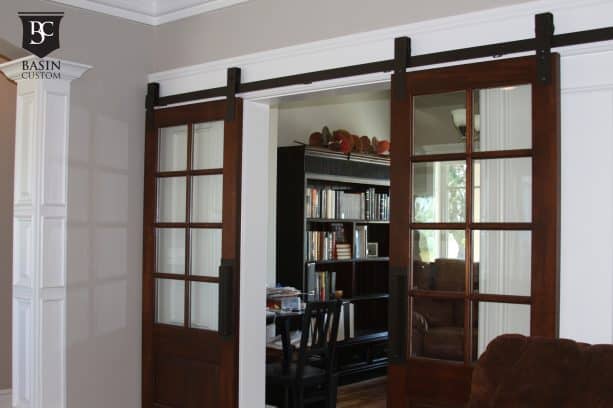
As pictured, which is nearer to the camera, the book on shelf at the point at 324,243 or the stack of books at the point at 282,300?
the stack of books at the point at 282,300

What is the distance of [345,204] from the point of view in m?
7.21

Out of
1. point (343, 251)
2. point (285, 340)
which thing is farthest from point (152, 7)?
point (343, 251)

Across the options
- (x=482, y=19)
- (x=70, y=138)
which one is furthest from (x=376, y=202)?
(x=482, y=19)

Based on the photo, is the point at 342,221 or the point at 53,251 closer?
the point at 53,251

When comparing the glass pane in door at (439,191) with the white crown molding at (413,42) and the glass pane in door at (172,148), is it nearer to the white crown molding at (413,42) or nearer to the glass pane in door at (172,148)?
the white crown molding at (413,42)

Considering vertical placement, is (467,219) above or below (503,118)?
below

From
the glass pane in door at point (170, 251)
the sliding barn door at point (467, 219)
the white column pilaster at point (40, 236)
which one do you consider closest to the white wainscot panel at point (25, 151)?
the white column pilaster at point (40, 236)

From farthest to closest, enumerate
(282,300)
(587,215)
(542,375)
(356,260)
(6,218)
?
(356,260) → (6,218) → (282,300) → (587,215) → (542,375)

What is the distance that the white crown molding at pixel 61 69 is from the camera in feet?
15.1

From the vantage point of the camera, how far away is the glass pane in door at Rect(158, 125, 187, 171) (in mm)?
4902

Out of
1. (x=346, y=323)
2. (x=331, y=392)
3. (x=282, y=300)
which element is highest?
(x=282, y=300)

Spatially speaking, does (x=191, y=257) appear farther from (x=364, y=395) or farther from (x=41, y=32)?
(x=364, y=395)

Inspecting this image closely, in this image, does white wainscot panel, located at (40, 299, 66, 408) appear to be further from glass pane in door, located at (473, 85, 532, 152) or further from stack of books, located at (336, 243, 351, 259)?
stack of books, located at (336, 243, 351, 259)

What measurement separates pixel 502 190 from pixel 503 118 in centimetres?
34
